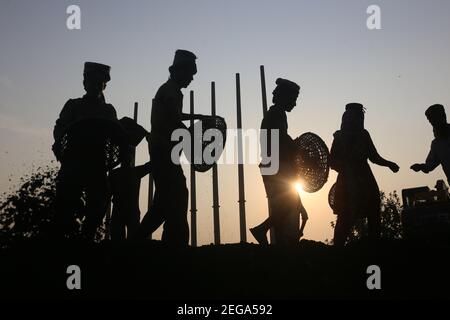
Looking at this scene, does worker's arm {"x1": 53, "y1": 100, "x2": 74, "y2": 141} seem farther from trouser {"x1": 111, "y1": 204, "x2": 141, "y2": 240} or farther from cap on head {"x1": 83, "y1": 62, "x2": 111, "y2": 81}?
trouser {"x1": 111, "y1": 204, "x2": 141, "y2": 240}

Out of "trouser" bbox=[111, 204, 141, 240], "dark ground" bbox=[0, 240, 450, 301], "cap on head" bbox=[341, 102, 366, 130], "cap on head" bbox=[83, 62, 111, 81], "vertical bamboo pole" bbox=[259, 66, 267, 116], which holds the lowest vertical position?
"dark ground" bbox=[0, 240, 450, 301]

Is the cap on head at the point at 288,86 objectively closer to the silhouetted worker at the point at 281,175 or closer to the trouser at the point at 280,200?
the silhouetted worker at the point at 281,175

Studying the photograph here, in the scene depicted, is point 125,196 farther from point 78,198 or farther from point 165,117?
point 165,117

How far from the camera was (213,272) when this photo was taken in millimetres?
4902

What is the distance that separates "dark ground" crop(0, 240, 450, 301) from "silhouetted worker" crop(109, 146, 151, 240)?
119 centimetres

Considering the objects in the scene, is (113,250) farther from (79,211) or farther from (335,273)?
(335,273)

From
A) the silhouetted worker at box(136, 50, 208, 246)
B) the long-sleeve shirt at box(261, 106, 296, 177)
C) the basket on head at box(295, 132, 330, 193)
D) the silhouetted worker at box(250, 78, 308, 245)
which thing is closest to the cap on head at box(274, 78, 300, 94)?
the silhouetted worker at box(250, 78, 308, 245)

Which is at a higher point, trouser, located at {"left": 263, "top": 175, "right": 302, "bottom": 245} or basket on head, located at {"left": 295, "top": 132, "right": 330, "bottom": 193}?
basket on head, located at {"left": 295, "top": 132, "right": 330, "bottom": 193}

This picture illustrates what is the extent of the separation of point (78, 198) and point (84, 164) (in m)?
0.37

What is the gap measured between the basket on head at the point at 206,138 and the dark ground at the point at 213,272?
1.04 meters

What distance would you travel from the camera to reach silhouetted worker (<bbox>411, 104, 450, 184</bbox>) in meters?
6.97

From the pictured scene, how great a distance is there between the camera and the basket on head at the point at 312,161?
6828 mm

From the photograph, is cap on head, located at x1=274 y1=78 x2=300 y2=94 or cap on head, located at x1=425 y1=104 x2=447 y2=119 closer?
cap on head, located at x1=274 y1=78 x2=300 y2=94
